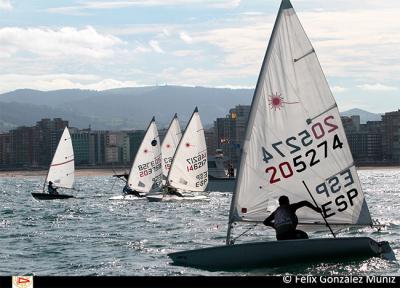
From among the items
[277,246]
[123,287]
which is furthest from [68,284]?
[277,246]

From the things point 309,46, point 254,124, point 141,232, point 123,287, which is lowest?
point 141,232

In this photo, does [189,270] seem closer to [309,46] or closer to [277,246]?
[277,246]

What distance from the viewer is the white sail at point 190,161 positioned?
63.1 metres

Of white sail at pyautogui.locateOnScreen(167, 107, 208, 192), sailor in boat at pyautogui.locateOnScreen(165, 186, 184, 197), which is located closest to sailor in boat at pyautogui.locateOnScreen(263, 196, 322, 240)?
white sail at pyautogui.locateOnScreen(167, 107, 208, 192)

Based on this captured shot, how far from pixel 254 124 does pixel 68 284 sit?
1203cm

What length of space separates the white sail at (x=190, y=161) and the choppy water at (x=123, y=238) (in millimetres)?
4635

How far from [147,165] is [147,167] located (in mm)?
158

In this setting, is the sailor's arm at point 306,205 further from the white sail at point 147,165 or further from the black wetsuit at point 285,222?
the white sail at point 147,165

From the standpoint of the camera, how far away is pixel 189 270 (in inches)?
857

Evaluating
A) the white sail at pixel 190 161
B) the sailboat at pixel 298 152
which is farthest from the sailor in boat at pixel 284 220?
the white sail at pixel 190 161

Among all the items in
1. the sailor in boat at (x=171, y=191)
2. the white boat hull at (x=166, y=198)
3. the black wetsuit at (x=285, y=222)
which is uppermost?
the black wetsuit at (x=285, y=222)

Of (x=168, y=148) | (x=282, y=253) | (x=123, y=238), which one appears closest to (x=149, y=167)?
(x=168, y=148)

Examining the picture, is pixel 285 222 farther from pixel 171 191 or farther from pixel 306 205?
pixel 171 191

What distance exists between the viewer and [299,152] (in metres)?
22.3
